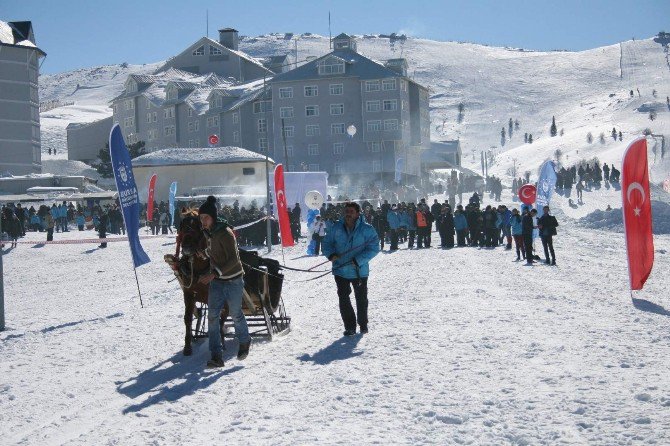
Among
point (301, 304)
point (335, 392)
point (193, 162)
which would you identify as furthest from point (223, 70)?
point (335, 392)

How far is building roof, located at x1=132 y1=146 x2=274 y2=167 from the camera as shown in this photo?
2445 inches

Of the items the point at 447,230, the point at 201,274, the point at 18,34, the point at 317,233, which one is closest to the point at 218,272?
the point at 201,274

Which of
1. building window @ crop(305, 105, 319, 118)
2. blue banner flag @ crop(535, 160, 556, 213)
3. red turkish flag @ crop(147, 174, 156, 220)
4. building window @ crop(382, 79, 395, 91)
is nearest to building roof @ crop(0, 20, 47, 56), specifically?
building window @ crop(305, 105, 319, 118)

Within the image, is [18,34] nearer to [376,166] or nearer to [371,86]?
[371,86]

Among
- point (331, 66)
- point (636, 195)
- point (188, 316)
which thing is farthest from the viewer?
point (331, 66)

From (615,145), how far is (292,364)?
297 ft

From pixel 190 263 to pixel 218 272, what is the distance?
1.29ft

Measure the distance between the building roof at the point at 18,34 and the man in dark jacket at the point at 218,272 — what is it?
80181mm

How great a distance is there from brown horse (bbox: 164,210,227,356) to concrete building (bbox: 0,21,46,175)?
76.3m

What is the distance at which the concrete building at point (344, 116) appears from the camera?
80750mm

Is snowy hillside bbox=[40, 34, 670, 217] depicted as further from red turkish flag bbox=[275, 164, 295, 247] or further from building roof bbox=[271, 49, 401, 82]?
red turkish flag bbox=[275, 164, 295, 247]

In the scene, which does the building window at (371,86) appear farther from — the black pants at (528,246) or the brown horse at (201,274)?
the brown horse at (201,274)

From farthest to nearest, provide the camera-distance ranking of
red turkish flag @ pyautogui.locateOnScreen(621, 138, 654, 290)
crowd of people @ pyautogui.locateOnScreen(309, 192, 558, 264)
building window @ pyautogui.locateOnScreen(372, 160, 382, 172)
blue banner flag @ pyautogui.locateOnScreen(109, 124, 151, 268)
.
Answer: building window @ pyautogui.locateOnScreen(372, 160, 382, 172) → crowd of people @ pyautogui.locateOnScreen(309, 192, 558, 264) → blue banner flag @ pyautogui.locateOnScreen(109, 124, 151, 268) → red turkish flag @ pyautogui.locateOnScreen(621, 138, 654, 290)

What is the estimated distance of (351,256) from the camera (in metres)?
11.4
